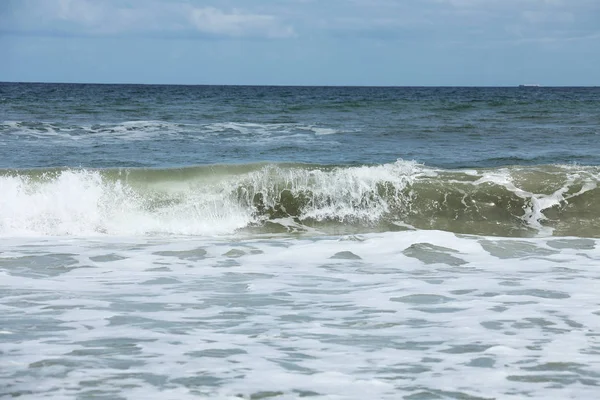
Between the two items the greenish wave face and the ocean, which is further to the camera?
the greenish wave face

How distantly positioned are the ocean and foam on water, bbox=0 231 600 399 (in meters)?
0.02

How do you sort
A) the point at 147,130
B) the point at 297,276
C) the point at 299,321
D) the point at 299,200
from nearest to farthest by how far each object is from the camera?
the point at 299,321 → the point at 297,276 → the point at 299,200 → the point at 147,130

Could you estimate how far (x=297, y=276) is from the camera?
272 inches

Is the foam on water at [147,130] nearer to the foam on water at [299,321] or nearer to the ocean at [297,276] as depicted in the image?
the ocean at [297,276]

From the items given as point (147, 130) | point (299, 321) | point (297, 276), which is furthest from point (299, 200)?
point (147, 130)

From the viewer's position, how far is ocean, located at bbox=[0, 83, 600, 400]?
14.0 ft

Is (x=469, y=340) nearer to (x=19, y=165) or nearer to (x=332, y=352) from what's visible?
(x=332, y=352)

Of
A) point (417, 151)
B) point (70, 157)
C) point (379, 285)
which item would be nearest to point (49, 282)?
point (379, 285)

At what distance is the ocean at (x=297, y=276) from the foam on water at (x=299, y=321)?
2 cm

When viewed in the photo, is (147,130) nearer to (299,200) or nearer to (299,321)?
(299,200)

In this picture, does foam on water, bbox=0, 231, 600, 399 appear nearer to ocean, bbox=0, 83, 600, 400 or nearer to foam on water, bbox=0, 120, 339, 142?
ocean, bbox=0, 83, 600, 400

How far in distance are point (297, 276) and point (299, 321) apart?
157cm

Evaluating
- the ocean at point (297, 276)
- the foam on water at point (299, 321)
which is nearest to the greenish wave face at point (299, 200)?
the ocean at point (297, 276)

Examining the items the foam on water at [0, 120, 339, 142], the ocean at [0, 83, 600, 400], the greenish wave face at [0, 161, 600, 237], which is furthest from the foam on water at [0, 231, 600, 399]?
the foam on water at [0, 120, 339, 142]
